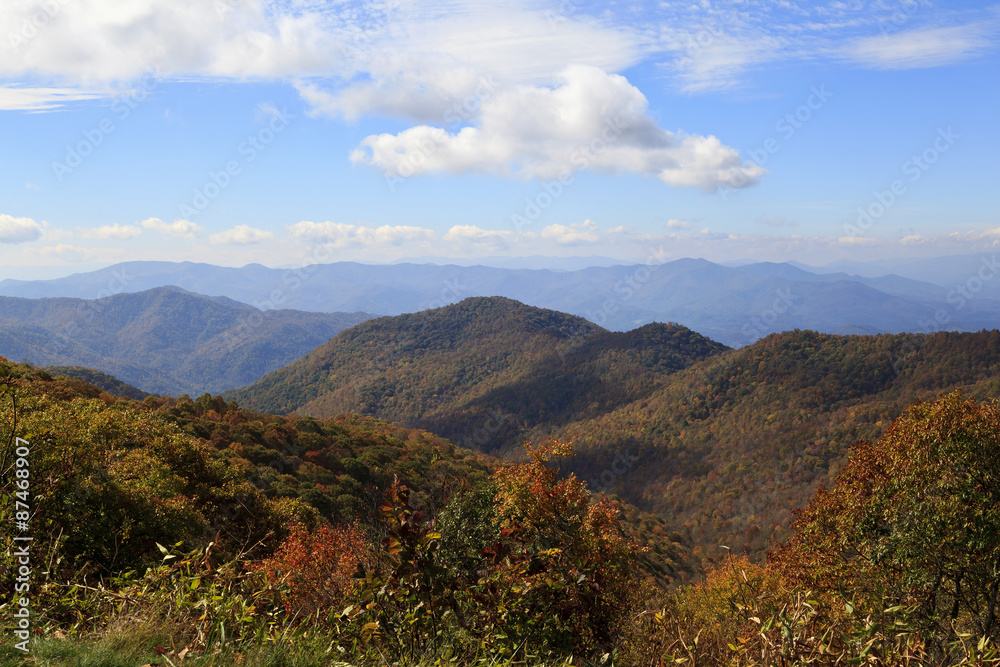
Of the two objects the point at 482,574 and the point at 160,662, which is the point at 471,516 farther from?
the point at 160,662

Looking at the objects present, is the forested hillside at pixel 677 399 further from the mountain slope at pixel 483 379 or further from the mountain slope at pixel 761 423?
the mountain slope at pixel 483 379

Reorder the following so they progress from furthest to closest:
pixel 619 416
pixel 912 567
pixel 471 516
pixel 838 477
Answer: pixel 619 416, pixel 838 477, pixel 912 567, pixel 471 516

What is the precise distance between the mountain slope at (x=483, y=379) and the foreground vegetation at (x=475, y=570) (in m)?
126

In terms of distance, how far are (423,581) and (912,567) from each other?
9.36 metres

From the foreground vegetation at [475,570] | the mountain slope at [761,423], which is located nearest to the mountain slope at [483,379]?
the mountain slope at [761,423]

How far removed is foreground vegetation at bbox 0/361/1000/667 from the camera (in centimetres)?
449

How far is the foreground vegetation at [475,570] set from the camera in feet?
14.7

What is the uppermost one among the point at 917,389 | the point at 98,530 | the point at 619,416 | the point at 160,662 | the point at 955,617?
the point at 160,662

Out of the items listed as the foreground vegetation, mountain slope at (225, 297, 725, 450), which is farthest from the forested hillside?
the foreground vegetation

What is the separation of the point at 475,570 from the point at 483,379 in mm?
170835

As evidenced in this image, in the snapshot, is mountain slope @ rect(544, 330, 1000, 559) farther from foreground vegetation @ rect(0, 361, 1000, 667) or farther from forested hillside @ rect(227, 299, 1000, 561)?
foreground vegetation @ rect(0, 361, 1000, 667)

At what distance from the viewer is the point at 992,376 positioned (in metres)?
88.1

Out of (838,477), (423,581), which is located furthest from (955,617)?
(423,581)

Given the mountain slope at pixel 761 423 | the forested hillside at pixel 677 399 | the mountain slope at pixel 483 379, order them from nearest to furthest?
the mountain slope at pixel 761 423 < the forested hillside at pixel 677 399 < the mountain slope at pixel 483 379
